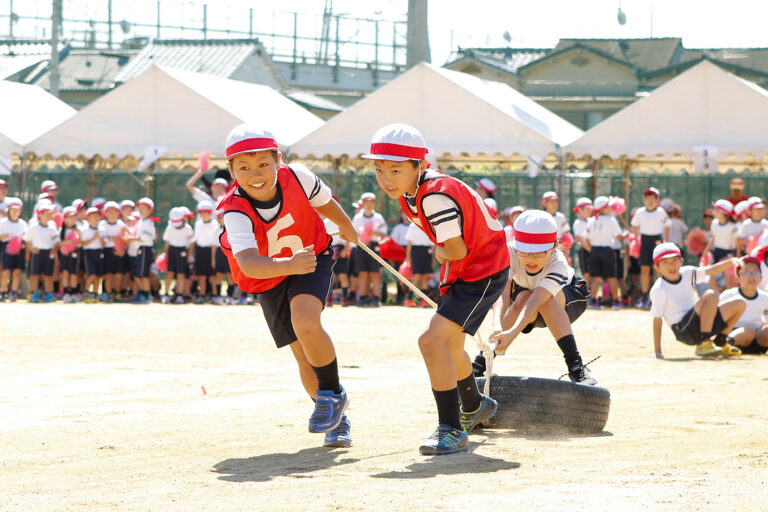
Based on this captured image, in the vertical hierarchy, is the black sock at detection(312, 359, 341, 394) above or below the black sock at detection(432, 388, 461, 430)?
above

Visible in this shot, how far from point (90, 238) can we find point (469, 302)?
14.3 metres

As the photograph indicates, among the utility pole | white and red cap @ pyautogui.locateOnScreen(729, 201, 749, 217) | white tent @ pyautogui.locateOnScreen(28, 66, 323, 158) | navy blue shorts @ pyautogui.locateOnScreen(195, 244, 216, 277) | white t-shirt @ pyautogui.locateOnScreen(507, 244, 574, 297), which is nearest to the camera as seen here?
white t-shirt @ pyautogui.locateOnScreen(507, 244, 574, 297)

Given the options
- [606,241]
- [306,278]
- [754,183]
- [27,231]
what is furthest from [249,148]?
[754,183]

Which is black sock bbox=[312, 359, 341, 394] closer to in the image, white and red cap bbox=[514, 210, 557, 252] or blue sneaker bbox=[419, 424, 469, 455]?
blue sneaker bbox=[419, 424, 469, 455]

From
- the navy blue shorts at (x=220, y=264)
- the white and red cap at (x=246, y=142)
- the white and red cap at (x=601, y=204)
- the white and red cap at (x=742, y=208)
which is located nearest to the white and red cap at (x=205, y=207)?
the navy blue shorts at (x=220, y=264)

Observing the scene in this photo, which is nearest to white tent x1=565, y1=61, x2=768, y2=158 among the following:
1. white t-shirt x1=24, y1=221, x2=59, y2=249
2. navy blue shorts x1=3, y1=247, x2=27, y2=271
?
white t-shirt x1=24, y1=221, x2=59, y2=249

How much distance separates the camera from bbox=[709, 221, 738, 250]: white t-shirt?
17312 mm

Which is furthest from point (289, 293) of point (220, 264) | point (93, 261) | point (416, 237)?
point (93, 261)

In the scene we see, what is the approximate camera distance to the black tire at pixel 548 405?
6457 millimetres

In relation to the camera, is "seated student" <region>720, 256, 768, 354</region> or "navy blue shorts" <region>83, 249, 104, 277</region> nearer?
"seated student" <region>720, 256, 768, 354</region>

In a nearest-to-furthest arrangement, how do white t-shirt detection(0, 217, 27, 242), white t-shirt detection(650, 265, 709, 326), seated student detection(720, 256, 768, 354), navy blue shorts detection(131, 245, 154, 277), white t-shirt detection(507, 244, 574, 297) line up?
white t-shirt detection(507, 244, 574, 297) → white t-shirt detection(650, 265, 709, 326) → seated student detection(720, 256, 768, 354) → navy blue shorts detection(131, 245, 154, 277) → white t-shirt detection(0, 217, 27, 242)

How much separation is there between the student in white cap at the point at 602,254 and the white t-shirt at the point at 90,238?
7965mm

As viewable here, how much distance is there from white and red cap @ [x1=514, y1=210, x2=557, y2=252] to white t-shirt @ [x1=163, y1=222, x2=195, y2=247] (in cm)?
1253

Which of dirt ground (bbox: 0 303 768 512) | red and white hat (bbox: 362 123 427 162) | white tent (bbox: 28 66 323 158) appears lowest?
dirt ground (bbox: 0 303 768 512)
